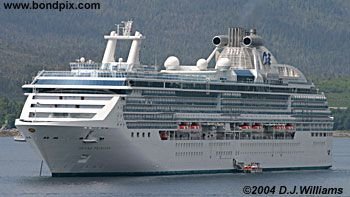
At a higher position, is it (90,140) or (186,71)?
(186,71)

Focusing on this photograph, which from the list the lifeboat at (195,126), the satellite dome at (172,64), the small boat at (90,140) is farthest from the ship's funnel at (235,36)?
the small boat at (90,140)

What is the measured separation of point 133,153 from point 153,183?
2.92 metres

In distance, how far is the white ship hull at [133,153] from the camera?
97.8m

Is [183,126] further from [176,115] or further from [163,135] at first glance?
[163,135]

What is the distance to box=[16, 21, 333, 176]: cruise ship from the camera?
98.3 meters

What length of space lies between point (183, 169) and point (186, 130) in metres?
2.94

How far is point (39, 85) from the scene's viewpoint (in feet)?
332

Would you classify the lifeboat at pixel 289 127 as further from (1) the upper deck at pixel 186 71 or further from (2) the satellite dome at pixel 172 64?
(2) the satellite dome at pixel 172 64

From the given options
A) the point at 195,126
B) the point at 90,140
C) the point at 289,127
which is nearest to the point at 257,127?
the point at 289,127

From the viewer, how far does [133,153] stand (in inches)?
3927

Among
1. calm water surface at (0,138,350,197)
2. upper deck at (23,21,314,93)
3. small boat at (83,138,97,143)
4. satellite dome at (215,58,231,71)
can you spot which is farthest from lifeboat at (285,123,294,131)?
small boat at (83,138,97,143)

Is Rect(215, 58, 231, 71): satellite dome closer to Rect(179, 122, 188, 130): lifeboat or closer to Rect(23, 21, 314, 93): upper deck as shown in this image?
Rect(23, 21, 314, 93): upper deck

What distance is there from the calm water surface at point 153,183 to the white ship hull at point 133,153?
2.41 ft

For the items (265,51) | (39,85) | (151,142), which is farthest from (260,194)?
(265,51)
